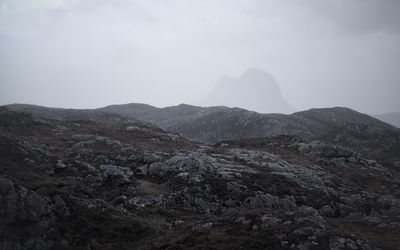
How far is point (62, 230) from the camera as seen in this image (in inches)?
829

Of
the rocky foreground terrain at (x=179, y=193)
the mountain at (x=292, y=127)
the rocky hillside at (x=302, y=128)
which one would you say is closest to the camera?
the rocky foreground terrain at (x=179, y=193)

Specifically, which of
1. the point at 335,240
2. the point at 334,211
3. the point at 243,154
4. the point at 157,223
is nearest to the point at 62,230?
the point at 157,223

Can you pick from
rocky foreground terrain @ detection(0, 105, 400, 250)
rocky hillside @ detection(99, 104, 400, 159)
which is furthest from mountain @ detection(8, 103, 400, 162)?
rocky foreground terrain @ detection(0, 105, 400, 250)

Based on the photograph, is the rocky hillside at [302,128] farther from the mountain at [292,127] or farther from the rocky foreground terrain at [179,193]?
the rocky foreground terrain at [179,193]

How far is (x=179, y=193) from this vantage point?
101 ft

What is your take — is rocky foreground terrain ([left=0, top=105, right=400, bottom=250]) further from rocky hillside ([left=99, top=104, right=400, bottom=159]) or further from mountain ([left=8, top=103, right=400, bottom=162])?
rocky hillside ([left=99, top=104, right=400, bottom=159])

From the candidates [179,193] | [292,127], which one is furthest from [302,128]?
[179,193]

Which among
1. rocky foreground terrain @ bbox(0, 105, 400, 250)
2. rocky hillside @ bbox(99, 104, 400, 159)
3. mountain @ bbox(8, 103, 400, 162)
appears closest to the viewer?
rocky foreground terrain @ bbox(0, 105, 400, 250)

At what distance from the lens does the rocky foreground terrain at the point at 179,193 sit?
20156 millimetres

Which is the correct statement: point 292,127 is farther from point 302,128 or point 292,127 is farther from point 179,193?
point 179,193

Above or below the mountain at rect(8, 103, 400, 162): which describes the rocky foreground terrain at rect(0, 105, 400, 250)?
below

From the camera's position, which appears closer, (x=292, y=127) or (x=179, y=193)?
(x=179, y=193)

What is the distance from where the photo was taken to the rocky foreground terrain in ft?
66.1

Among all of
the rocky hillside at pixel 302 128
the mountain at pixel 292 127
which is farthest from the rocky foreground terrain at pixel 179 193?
the rocky hillside at pixel 302 128
